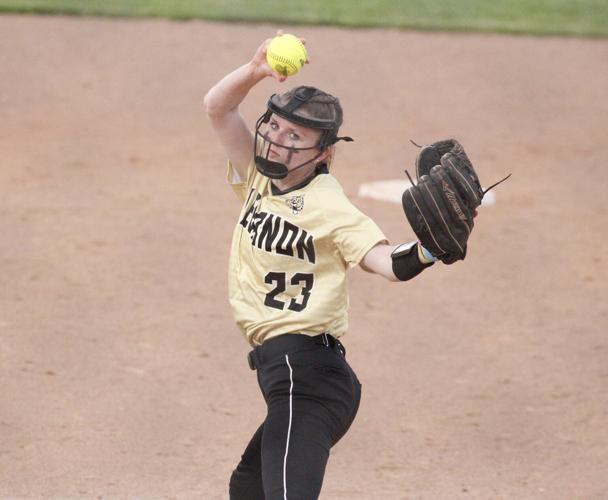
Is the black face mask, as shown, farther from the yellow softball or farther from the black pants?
the black pants

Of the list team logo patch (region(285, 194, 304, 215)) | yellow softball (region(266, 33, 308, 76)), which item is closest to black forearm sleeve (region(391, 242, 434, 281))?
team logo patch (region(285, 194, 304, 215))

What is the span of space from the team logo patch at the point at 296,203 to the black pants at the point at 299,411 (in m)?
0.45

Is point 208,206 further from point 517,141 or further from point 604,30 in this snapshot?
point 604,30

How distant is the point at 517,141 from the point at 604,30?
Result: 10.2ft

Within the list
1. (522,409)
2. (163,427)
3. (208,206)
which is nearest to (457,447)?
(522,409)

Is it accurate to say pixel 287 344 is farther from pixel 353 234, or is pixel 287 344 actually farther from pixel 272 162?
pixel 272 162

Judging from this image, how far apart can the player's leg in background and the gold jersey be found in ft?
1.33

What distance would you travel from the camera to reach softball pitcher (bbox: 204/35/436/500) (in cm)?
380

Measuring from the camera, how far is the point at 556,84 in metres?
10.5

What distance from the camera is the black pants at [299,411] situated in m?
3.67

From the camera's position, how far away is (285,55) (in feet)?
13.1

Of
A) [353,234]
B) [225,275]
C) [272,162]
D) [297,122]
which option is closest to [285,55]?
[297,122]

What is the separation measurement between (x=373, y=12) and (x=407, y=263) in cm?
848

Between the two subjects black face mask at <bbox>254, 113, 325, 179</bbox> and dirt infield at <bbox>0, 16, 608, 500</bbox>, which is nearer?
black face mask at <bbox>254, 113, 325, 179</bbox>
